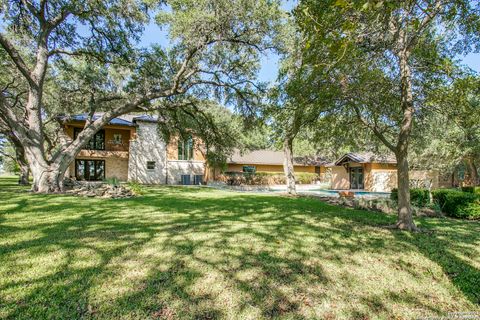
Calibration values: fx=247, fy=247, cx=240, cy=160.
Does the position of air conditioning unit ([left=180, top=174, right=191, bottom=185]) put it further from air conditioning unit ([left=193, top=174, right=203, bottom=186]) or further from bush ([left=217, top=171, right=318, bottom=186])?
bush ([left=217, top=171, right=318, bottom=186])

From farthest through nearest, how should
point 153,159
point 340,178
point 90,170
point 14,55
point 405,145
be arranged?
point 340,178 < point 153,159 < point 90,170 < point 14,55 < point 405,145

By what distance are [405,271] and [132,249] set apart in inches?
172

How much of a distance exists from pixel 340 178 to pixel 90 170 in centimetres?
2534

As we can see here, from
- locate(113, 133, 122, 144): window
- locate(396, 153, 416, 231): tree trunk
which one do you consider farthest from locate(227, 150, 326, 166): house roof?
locate(396, 153, 416, 231): tree trunk

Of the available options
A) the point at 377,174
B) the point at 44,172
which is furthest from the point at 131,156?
the point at 377,174

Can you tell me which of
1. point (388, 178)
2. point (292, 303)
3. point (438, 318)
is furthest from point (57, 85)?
point (388, 178)

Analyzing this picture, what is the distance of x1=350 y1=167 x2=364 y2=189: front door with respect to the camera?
24686 mm

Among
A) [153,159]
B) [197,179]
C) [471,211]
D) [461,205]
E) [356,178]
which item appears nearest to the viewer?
[471,211]

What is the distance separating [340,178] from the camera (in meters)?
26.8

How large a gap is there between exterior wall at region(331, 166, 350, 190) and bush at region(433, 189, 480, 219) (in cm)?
1603

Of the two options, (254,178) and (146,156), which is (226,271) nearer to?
(146,156)

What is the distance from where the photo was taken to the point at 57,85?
1652cm

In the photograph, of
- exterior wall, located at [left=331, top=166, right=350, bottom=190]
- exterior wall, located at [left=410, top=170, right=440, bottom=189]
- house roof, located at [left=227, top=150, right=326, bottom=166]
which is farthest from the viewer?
house roof, located at [left=227, top=150, right=326, bottom=166]

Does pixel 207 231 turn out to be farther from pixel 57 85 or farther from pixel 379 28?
pixel 57 85
